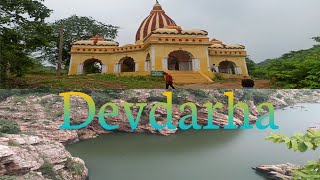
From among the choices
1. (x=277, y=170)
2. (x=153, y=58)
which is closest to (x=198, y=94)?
(x=277, y=170)

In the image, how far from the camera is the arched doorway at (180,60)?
5637 mm

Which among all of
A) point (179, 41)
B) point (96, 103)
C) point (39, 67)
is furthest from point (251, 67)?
point (39, 67)

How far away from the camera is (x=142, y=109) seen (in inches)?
154

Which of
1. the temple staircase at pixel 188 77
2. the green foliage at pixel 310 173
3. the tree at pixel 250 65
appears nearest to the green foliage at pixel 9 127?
the temple staircase at pixel 188 77

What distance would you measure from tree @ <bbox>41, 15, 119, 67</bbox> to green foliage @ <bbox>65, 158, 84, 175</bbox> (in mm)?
1889

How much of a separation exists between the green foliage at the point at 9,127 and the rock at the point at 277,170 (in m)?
2.72

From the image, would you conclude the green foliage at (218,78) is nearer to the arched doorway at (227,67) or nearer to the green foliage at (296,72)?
the arched doorway at (227,67)

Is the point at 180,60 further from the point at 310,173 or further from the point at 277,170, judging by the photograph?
the point at 310,173

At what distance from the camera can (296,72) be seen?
4105 mm

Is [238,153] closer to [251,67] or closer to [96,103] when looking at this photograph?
[96,103]

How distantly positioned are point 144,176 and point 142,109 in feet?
2.90

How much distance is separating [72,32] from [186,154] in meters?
2.82

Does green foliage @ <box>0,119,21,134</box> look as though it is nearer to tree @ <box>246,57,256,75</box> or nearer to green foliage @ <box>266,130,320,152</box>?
green foliage @ <box>266,130,320,152</box>

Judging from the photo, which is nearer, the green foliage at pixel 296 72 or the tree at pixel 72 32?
the green foliage at pixel 296 72
